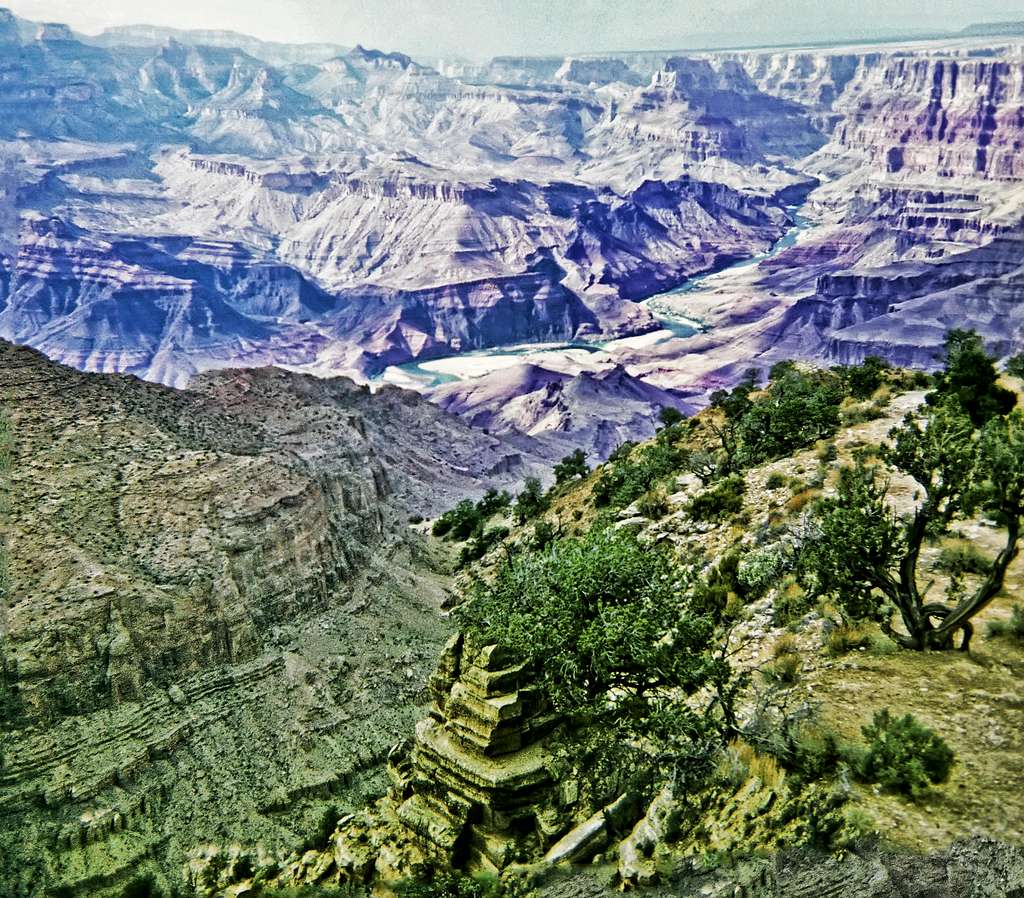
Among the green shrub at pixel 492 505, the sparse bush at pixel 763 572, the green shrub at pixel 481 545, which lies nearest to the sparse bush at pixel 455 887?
the sparse bush at pixel 763 572

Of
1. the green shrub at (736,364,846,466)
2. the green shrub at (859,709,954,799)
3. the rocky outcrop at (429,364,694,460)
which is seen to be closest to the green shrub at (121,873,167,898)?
the green shrub at (859,709,954,799)

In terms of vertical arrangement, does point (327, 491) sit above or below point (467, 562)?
above

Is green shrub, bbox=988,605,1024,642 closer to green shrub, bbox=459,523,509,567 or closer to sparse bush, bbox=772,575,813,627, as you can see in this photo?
sparse bush, bbox=772,575,813,627

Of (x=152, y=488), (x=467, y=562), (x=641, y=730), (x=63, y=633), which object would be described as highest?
(x=641, y=730)

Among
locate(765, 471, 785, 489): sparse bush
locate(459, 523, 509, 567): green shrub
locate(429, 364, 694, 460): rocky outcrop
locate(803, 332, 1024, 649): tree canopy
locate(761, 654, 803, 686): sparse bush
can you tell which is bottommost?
locate(429, 364, 694, 460): rocky outcrop

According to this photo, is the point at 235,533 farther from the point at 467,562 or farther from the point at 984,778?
the point at 984,778

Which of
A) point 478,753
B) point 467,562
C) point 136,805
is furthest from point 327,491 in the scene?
point 478,753
